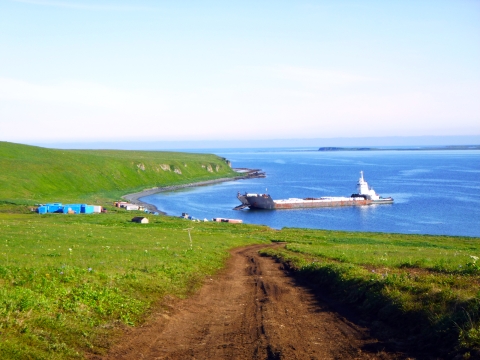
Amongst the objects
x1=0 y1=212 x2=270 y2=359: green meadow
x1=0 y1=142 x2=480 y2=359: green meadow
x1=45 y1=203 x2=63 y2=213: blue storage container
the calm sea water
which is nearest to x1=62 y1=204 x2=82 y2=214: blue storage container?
x1=45 y1=203 x2=63 y2=213: blue storage container

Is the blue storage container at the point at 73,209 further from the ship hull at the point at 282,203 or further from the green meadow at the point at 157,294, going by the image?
the ship hull at the point at 282,203

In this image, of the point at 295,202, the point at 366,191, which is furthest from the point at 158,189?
the point at 366,191

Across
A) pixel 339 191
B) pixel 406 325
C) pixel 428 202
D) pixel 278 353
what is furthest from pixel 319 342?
pixel 339 191

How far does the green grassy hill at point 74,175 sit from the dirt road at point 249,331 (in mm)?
59780

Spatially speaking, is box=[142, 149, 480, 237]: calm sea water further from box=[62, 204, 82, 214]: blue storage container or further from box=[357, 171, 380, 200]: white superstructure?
box=[62, 204, 82, 214]: blue storage container

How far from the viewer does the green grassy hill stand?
277ft

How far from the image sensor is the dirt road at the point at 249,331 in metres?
9.62

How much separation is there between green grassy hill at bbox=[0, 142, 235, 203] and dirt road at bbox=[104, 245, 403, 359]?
196 feet

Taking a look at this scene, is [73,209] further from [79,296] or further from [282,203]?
[79,296]

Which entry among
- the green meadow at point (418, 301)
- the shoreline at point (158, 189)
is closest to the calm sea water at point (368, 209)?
the shoreline at point (158, 189)

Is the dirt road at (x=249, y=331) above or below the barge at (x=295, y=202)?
above

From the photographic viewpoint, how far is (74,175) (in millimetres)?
105312

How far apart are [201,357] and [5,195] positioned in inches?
2911

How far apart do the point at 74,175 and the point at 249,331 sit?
10041 cm
